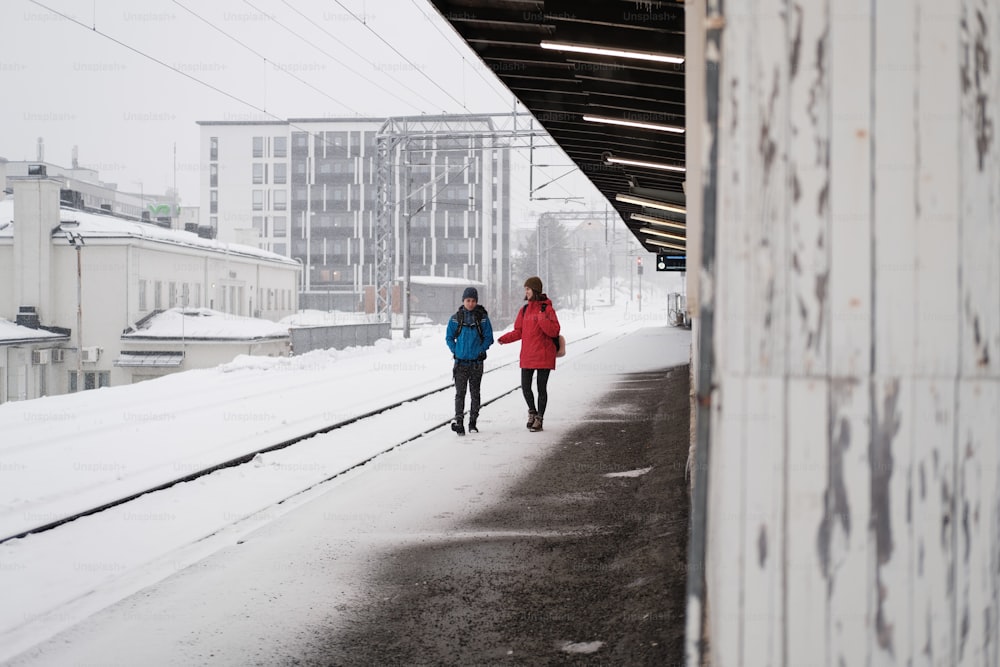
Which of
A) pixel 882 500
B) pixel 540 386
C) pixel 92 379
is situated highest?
pixel 882 500

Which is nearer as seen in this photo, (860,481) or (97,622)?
(860,481)

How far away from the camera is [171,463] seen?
9.91 meters

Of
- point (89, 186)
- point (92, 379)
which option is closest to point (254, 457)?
point (92, 379)

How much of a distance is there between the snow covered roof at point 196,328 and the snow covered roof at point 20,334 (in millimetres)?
2940

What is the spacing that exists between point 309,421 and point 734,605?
1126 centimetres

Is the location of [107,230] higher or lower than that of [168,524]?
higher

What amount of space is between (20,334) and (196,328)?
7.00 m

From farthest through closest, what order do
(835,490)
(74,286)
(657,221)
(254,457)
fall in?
(74,286)
(657,221)
(254,457)
(835,490)

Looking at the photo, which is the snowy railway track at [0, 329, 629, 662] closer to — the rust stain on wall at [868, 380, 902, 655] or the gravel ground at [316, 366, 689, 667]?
the gravel ground at [316, 366, 689, 667]

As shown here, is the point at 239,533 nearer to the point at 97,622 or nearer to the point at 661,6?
the point at 97,622

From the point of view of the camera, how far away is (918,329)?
2.49m

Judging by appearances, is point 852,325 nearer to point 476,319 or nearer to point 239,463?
point 239,463

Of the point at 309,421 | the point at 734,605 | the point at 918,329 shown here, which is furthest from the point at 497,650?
the point at 309,421

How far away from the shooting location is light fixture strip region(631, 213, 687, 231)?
19.5m
